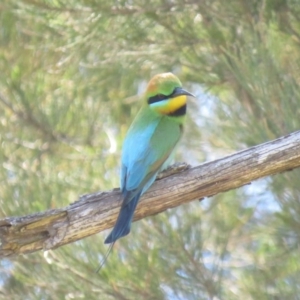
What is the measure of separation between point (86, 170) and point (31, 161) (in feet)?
0.50

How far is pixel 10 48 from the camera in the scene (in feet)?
7.87

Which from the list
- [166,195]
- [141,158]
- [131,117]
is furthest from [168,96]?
[131,117]

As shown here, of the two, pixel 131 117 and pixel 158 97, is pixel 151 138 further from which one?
pixel 131 117

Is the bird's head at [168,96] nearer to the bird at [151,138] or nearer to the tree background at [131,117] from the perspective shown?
the bird at [151,138]

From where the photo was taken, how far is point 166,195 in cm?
146

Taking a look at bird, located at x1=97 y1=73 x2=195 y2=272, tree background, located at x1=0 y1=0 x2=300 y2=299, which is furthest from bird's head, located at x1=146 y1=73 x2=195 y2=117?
tree background, located at x1=0 y1=0 x2=300 y2=299

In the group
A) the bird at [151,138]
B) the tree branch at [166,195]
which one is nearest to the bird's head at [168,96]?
the bird at [151,138]

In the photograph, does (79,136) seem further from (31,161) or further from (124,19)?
(124,19)

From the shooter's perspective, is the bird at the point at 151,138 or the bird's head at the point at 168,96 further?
the bird's head at the point at 168,96

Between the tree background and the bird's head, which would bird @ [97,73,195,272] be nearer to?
the bird's head

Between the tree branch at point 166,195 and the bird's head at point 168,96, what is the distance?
1.01 ft

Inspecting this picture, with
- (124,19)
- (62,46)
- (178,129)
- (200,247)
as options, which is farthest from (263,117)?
(62,46)

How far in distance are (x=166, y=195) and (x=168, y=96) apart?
0.36 m

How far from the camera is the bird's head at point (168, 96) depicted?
1757mm
